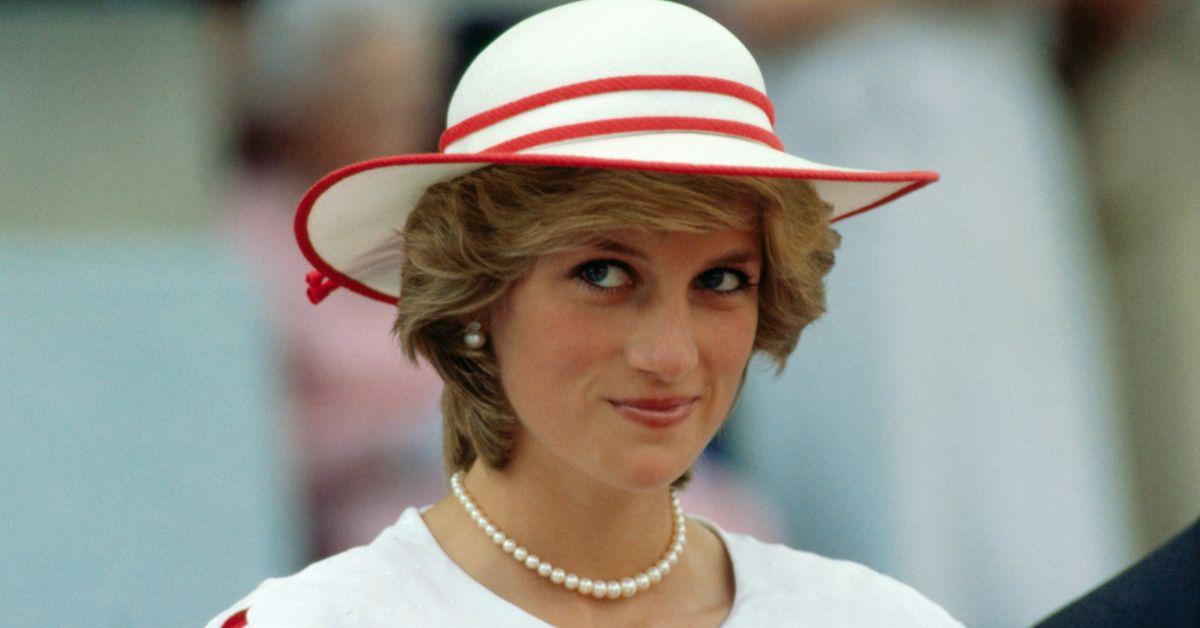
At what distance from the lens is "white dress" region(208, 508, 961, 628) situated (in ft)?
7.57

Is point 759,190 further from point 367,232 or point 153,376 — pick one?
point 153,376

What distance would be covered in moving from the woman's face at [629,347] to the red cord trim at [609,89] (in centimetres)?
21

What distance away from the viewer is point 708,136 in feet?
7.60

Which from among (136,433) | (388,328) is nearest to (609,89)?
(388,328)

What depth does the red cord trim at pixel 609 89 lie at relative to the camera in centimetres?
229

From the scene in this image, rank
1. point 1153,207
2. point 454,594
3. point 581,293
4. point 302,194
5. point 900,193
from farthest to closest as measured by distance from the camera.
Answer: point 1153,207 < point 302,194 < point 900,193 < point 454,594 < point 581,293

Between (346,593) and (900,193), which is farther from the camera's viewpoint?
(900,193)

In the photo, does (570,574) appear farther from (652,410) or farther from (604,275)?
(604,275)

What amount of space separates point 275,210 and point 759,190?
6.94 feet

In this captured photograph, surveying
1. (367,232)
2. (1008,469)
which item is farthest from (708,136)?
(1008,469)

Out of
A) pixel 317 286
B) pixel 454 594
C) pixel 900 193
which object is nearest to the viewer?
pixel 454 594

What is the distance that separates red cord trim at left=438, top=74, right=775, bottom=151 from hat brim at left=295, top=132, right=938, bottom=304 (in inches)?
2.9

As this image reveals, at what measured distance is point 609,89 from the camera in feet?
7.50

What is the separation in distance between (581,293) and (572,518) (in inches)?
15.7
